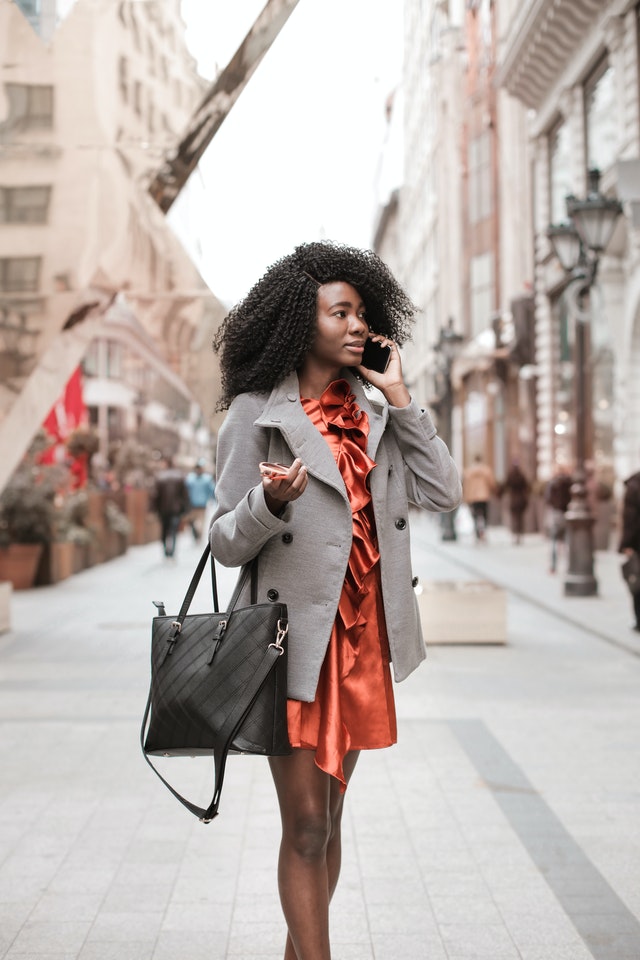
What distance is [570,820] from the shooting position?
17.0 feet

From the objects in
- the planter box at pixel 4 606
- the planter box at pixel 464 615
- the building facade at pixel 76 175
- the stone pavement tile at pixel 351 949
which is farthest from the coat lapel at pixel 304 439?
the planter box at pixel 4 606

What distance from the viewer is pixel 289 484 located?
2727 millimetres

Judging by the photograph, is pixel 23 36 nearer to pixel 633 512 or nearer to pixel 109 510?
pixel 633 512

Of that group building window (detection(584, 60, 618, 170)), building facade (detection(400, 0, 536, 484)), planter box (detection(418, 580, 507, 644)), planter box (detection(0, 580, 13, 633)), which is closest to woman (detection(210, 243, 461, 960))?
planter box (detection(418, 580, 507, 644))

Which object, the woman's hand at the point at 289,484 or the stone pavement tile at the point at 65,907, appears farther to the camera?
the stone pavement tile at the point at 65,907

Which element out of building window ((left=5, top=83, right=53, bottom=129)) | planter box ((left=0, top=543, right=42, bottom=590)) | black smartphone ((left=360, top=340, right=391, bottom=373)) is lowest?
planter box ((left=0, top=543, right=42, bottom=590))

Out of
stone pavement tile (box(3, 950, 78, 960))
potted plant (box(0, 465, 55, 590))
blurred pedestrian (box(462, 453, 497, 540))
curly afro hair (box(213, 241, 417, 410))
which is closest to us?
curly afro hair (box(213, 241, 417, 410))

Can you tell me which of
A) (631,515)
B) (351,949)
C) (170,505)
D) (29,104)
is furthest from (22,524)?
(351,949)

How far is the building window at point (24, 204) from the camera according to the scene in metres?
9.69

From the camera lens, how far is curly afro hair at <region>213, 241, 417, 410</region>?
10.1 feet

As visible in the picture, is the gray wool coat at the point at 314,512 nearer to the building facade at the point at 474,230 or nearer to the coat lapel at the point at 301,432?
the coat lapel at the point at 301,432

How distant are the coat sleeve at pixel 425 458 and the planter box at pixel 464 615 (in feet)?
25.0

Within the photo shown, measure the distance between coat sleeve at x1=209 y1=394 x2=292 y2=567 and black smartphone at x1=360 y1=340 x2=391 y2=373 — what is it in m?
0.34

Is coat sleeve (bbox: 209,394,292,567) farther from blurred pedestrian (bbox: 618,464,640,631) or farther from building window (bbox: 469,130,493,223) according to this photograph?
building window (bbox: 469,130,493,223)
